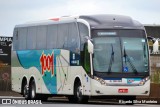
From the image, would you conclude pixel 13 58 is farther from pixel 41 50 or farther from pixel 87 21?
pixel 87 21

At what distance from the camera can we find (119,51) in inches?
1342

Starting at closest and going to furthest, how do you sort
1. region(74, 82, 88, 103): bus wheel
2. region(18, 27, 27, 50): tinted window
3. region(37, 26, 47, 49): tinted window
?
region(74, 82, 88, 103): bus wheel → region(37, 26, 47, 49): tinted window → region(18, 27, 27, 50): tinted window

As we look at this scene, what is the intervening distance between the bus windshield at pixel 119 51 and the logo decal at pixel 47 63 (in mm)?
4713

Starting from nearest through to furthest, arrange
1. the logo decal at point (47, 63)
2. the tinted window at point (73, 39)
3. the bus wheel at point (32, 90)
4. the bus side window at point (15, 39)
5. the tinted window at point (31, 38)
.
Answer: the tinted window at point (73, 39) → the logo decal at point (47, 63) → the tinted window at point (31, 38) → the bus wheel at point (32, 90) → the bus side window at point (15, 39)

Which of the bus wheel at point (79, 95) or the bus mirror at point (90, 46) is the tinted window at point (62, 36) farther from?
the bus mirror at point (90, 46)

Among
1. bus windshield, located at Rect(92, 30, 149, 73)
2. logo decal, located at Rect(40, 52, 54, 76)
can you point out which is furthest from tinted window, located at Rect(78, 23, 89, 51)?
logo decal, located at Rect(40, 52, 54, 76)

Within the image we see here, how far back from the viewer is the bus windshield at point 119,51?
111 ft

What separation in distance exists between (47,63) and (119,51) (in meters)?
5.82

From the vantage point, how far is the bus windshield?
3391 cm

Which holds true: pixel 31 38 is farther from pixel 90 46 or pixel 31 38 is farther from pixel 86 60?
pixel 90 46

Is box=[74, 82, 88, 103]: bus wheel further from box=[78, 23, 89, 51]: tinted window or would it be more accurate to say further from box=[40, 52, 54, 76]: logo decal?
box=[40, 52, 54, 76]: logo decal

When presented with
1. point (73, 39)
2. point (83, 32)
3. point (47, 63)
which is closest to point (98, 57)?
point (83, 32)

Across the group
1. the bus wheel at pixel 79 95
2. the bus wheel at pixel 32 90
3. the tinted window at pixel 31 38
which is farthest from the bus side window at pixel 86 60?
the bus wheel at pixel 32 90

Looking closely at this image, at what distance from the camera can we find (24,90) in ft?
137
